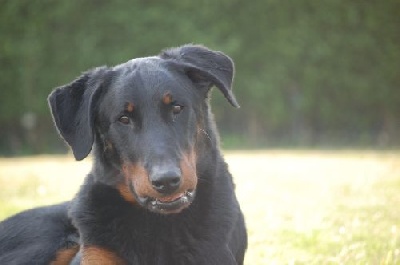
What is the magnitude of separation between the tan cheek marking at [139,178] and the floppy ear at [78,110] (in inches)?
11.3

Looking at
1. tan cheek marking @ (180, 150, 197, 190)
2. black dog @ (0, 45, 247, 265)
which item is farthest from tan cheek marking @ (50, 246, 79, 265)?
tan cheek marking @ (180, 150, 197, 190)

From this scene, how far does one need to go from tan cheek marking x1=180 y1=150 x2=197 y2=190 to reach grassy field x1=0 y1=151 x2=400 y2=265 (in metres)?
1.83

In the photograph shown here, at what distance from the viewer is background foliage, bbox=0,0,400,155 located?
74.5ft

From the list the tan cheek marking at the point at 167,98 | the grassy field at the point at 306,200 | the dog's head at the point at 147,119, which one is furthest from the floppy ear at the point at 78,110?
the grassy field at the point at 306,200

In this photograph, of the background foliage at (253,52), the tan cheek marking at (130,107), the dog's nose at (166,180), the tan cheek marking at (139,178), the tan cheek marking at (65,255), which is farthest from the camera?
the background foliage at (253,52)

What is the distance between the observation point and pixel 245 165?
1519 centimetres

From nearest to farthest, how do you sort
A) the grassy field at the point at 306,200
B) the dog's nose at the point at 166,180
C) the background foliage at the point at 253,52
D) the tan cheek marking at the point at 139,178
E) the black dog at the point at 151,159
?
the dog's nose at the point at 166,180 < the tan cheek marking at the point at 139,178 < the black dog at the point at 151,159 < the grassy field at the point at 306,200 < the background foliage at the point at 253,52

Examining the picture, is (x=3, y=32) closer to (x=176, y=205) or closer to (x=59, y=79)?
(x=59, y=79)

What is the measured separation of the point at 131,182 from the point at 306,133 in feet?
68.6

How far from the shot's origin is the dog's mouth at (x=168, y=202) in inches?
142

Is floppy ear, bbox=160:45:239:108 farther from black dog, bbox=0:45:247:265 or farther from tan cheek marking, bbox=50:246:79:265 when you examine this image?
tan cheek marking, bbox=50:246:79:265

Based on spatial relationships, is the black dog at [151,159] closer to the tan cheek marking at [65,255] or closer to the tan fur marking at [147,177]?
the tan fur marking at [147,177]

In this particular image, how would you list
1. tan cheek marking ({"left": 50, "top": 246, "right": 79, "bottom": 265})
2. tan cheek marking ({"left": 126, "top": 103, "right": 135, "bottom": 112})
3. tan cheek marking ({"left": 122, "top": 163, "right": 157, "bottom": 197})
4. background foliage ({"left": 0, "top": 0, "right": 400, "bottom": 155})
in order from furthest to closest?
background foliage ({"left": 0, "top": 0, "right": 400, "bottom": 155}) < tan cheek marking ({"left": 50, "top": 246, "right": 79, "bottom": 265}) < tan cheek marking ({"left": 126, "top": 103, "right": 135, "bottom": 112}) < tan cheek marking ({"left": 122, "top": 163, "right": 157, "bottom": 197})

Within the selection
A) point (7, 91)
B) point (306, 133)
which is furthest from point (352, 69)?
point (7, 91)
